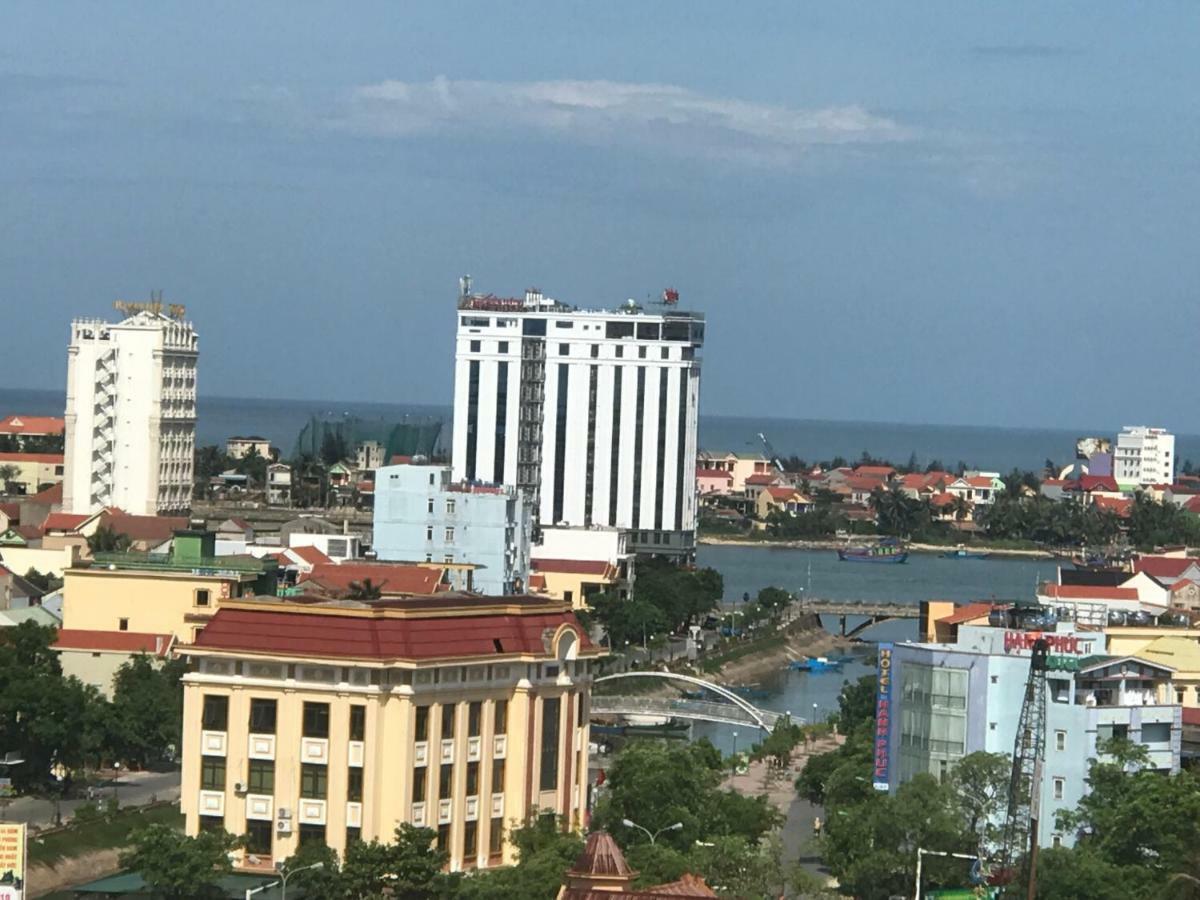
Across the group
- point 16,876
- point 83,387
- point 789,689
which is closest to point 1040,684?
point 16,876

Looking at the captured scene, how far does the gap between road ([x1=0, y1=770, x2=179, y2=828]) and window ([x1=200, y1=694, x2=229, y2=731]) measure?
18.3 ft

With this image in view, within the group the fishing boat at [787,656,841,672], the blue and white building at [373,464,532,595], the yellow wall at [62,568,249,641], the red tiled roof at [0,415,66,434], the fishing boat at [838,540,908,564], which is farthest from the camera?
the fishing boat at [838,540,908,564]

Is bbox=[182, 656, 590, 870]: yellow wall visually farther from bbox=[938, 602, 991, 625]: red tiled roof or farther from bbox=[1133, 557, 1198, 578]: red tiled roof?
bbox=[1133, 557, 1198, 578]: red tiled roof

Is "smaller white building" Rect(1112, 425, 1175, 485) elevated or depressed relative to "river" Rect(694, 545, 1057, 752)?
elevated

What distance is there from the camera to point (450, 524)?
7219 cm

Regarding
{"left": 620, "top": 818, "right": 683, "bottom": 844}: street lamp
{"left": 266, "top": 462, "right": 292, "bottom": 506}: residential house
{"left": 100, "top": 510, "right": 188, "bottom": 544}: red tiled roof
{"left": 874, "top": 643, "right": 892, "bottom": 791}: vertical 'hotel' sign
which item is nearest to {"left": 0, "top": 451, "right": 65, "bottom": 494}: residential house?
{"left": 266, "top": 462, "right": 292, "bottom": 506}: residential house

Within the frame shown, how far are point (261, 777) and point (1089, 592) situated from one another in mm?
34563

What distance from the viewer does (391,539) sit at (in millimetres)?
72438

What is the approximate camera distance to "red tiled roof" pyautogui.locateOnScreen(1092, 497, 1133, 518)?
148375mm

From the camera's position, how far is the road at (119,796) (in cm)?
4022

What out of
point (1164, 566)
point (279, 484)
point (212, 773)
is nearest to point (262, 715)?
point (212, 773)

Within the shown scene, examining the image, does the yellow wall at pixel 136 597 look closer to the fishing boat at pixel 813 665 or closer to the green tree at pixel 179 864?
the green tree at pixel 179 864

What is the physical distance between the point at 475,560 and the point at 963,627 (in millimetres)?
30594

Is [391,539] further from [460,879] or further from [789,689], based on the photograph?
[460,879]
